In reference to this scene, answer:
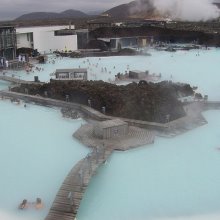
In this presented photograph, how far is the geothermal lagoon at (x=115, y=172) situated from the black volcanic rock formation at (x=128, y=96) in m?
1.44

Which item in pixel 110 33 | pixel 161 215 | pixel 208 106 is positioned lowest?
pixel 161 215

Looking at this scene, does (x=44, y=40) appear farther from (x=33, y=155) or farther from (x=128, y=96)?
(x=33, y=155)

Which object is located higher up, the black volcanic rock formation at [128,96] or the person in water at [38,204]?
the black volcanic rock formation at [128,96]

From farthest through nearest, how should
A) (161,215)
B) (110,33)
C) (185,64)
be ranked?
1. (110,33)
2. (185,64)
3. (161,215)

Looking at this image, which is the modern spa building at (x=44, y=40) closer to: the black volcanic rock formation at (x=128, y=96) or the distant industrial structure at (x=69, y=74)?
the distant industrial structure at (x=69, y=74)

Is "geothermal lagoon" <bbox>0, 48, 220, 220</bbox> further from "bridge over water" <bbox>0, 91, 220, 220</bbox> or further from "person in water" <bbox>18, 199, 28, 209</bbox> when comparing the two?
"bridge over water" <bbox>0, 91, 220, 220</bbox>

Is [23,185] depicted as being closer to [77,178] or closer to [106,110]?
[77,178]

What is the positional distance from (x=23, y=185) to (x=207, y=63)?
25.1 meters

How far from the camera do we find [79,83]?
20875mm

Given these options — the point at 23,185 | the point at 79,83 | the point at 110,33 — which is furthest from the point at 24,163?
the point at 110,33

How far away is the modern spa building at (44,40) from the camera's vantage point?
38469 mm

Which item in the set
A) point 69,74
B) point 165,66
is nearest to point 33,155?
point 69,74

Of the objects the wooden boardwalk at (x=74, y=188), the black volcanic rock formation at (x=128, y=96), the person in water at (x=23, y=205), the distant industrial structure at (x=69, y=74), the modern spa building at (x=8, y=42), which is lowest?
the person in water at (x=23, y=205)

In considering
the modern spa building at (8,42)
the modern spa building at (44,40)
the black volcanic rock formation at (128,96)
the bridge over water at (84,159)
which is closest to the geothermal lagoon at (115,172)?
the bridge over water at (84,159)
